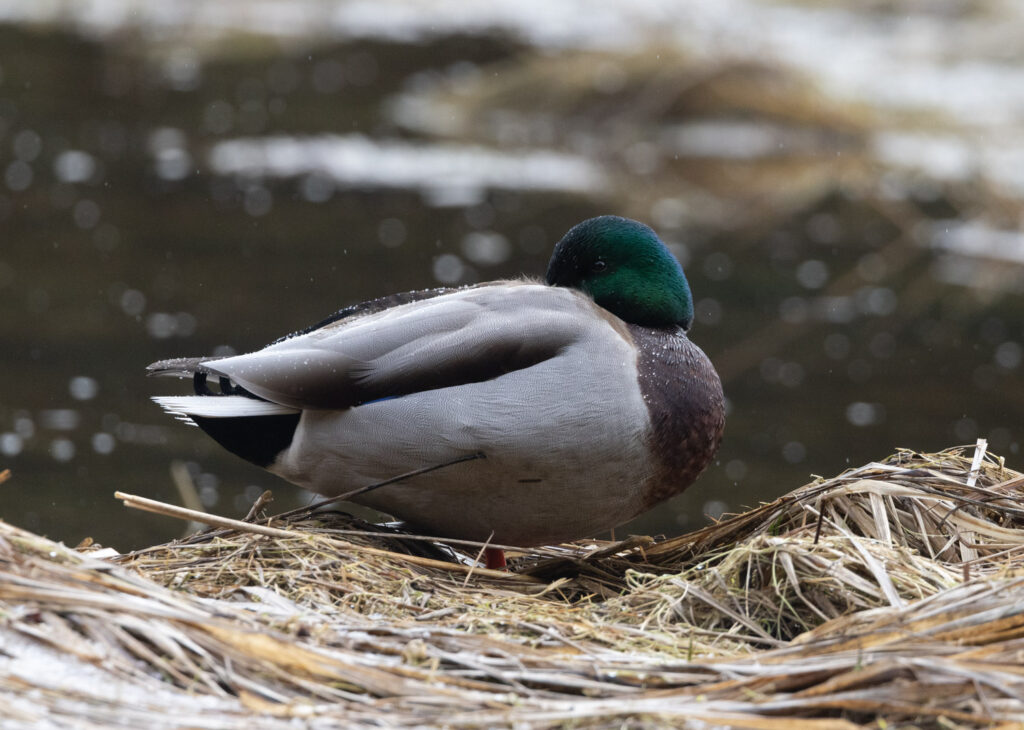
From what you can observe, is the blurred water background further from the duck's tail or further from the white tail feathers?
the white tail feathers

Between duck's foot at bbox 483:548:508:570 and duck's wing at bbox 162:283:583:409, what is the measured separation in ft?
1.61

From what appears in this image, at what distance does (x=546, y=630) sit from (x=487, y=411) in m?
0.77

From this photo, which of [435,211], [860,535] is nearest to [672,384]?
[860,535]

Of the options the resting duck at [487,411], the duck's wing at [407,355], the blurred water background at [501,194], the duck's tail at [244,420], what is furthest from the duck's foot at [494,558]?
the blurred water background at [501,194]

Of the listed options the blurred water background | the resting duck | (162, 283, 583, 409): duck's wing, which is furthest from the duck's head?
the blurred water background

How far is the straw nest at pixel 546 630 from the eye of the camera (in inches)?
100.0

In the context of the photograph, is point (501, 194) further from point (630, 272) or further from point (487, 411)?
point (487, 411)

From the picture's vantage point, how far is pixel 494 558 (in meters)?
3.86

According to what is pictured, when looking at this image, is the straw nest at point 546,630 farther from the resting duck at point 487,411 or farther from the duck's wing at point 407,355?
the duck's wing at point 407,355

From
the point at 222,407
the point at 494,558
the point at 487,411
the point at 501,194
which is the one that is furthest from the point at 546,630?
the point at 501,194

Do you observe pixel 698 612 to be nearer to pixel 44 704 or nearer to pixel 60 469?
pixel 44 704

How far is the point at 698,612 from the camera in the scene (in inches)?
127

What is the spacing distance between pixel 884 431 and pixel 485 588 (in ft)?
14.8

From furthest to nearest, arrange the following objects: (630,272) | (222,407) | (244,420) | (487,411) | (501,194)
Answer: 1. (501,194)
2. (630,272)
3. (244,420)
4. (222,407)
5. (487,411)
